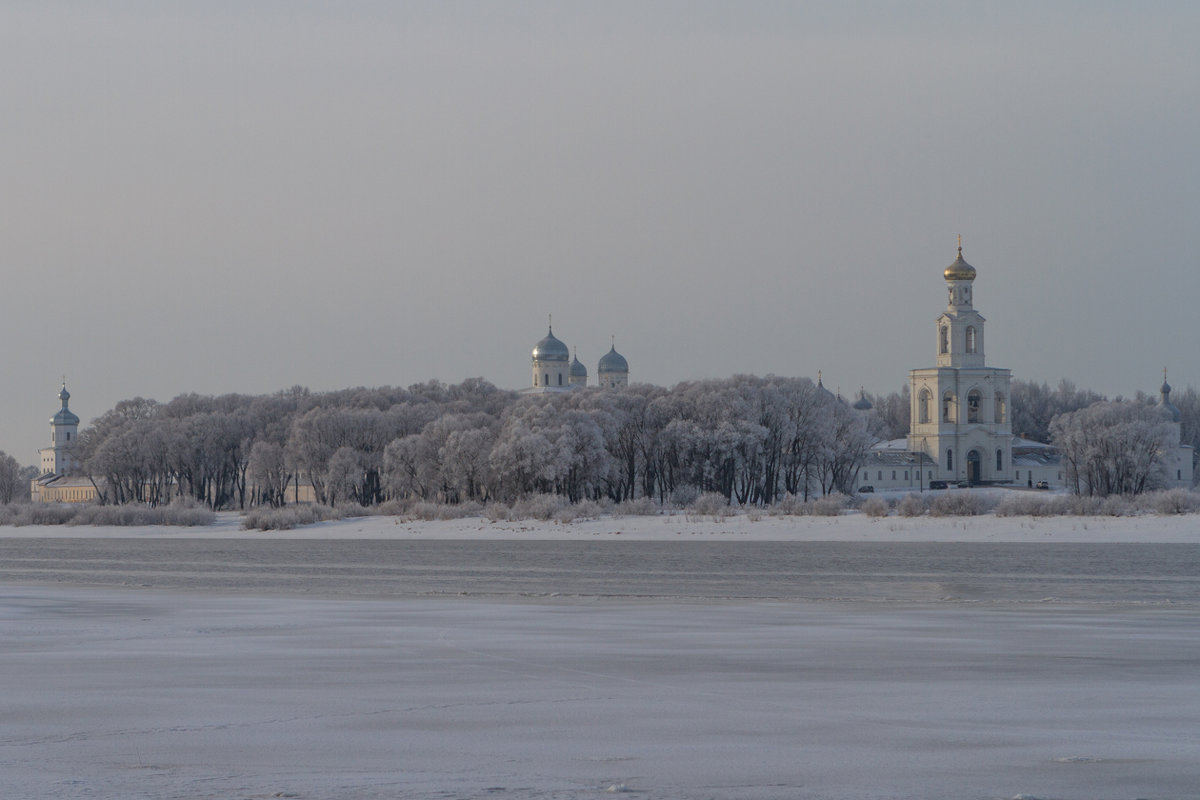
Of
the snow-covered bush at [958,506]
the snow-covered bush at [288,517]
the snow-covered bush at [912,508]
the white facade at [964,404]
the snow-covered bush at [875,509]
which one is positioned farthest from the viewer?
the white facade at [964,404]

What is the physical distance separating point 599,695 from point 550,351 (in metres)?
155

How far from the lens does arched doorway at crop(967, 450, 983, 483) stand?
5418 inches

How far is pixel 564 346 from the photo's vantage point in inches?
6673

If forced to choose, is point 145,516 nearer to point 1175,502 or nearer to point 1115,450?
point 1175,502

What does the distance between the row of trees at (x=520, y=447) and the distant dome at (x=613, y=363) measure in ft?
190

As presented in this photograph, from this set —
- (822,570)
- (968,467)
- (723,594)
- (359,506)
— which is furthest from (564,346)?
(723,594)

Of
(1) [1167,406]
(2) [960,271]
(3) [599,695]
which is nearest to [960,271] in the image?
(2) [960,271]

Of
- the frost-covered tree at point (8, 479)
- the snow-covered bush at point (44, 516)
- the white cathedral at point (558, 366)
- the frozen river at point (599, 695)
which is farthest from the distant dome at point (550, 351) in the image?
the frozen river at point (599, 695)

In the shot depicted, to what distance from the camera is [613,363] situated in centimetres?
17138

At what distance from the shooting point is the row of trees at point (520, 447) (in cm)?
8625

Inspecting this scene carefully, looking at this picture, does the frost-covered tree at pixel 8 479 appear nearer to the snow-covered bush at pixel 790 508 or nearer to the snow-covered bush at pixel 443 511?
the snow-covered bush at pixel 443 511

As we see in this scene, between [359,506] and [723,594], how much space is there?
60842mm

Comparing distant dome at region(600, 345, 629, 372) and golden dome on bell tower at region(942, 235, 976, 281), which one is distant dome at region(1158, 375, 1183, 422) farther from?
distant dome at region(600, 345, 629, 372)

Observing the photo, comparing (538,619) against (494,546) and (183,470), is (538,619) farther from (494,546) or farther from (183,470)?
(183,470)
